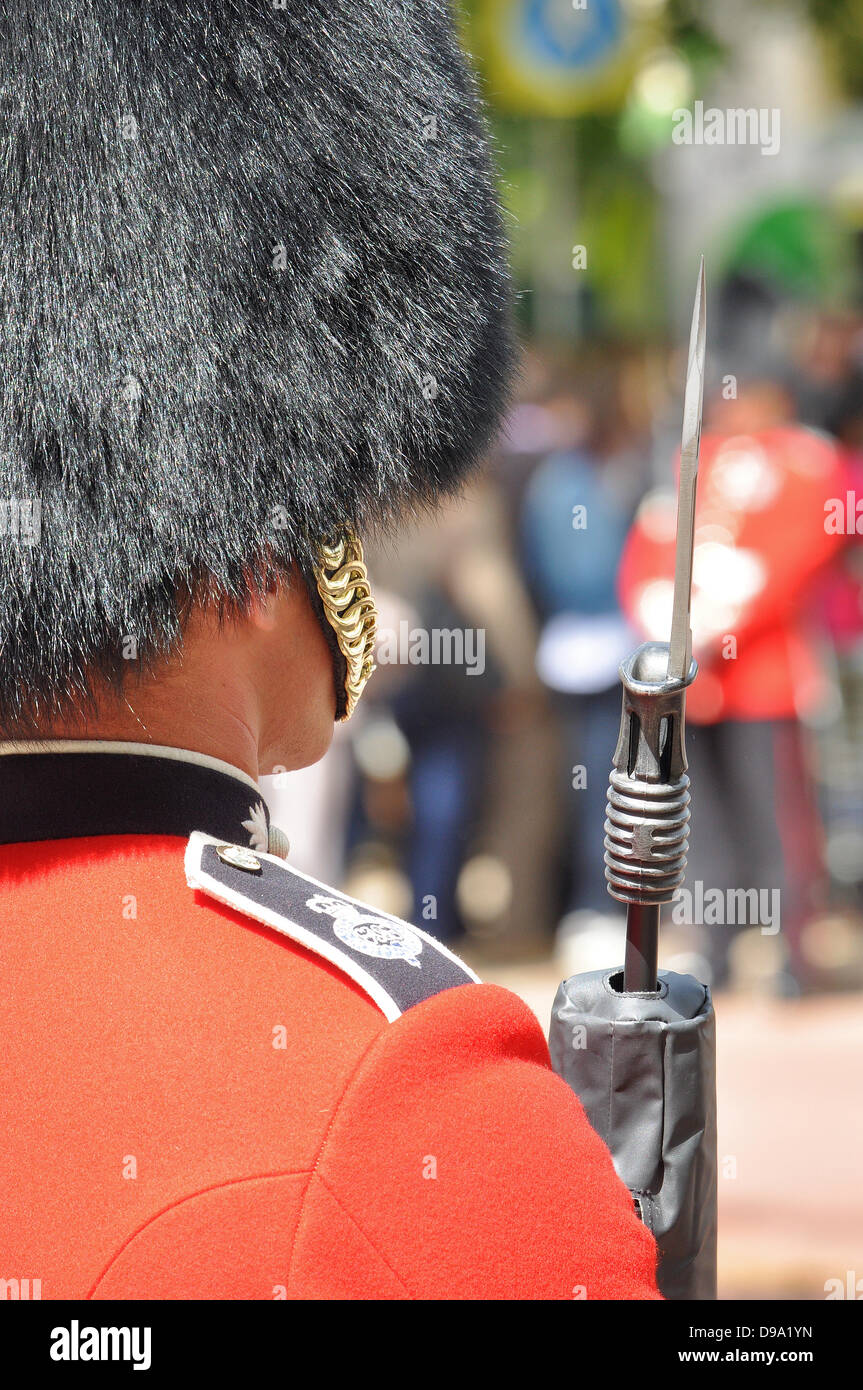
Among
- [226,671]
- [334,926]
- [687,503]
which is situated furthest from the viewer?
[687,503]

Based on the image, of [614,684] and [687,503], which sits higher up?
[614,684]

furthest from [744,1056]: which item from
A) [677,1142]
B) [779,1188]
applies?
[677,1142]

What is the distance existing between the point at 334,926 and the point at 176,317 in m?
0.56

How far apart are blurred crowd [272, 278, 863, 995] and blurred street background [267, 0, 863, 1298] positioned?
0.01 metres

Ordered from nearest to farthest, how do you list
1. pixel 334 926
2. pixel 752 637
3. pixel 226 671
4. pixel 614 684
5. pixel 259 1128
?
1. pixel 259 1128
2. pixel 334 926
3. pixel 226 671
4. pixel 752 637
5. pixel 614 684

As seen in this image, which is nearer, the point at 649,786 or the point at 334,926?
the point at 334,926

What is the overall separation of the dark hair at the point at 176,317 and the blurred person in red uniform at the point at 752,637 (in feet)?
12.0

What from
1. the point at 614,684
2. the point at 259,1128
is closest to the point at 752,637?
the point at 614,684

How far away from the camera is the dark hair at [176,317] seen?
149 centimetres

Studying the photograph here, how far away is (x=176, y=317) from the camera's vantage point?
1.51 metres

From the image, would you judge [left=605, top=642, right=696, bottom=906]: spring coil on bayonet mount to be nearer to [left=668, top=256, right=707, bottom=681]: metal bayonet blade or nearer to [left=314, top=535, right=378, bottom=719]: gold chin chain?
[left=668, top=256, right=707, bottom=681]: metal bayonet blade

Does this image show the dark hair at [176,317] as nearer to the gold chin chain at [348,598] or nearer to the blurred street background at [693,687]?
the gold chin chain at [348,598]

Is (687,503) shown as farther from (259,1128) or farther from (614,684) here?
(614,684)

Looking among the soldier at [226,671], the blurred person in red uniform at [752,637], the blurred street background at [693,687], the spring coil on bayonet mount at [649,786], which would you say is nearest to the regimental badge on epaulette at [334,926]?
the soldier at [226,671]
